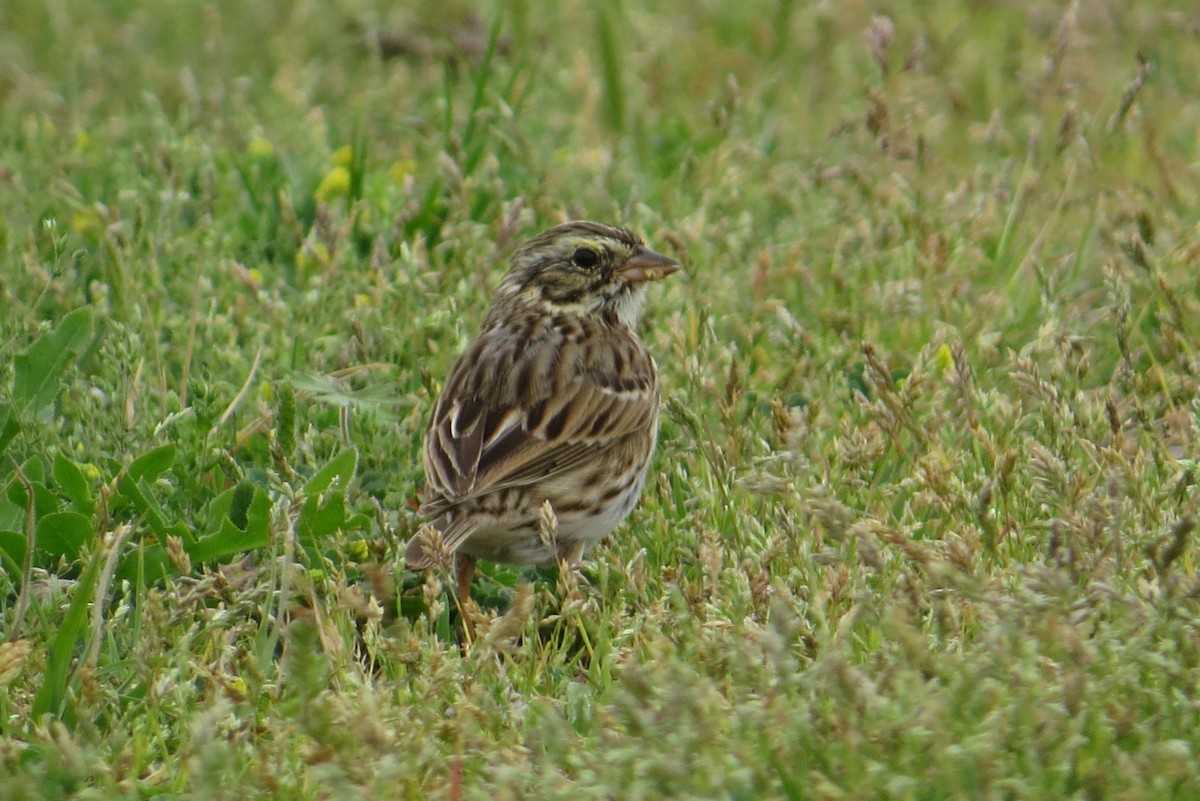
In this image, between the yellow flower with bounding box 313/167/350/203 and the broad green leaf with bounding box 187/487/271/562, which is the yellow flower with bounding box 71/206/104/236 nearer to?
the yellow flower with bounding box 313/167/350/203

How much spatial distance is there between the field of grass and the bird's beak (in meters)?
0.16

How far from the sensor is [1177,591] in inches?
136

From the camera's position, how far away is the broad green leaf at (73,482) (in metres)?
4.86

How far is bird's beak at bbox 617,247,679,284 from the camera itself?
243 inches

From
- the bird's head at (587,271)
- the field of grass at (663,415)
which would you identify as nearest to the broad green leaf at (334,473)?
the field of grass at (663,415)

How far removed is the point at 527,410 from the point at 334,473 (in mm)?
764

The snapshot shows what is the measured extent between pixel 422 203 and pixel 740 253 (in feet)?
4.18

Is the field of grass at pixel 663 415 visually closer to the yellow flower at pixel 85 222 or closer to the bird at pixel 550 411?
the yellow flower at pixel 85 222

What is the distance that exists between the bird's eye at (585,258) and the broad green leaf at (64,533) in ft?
6.48

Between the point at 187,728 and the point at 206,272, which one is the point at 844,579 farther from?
the point at 206,272

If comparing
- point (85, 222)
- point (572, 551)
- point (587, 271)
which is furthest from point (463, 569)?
point (85, 222)

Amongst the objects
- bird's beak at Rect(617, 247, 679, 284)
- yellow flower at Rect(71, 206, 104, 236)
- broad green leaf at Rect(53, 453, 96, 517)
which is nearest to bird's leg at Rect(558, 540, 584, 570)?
bird's beak at Rect(617, 247, 679, 284)

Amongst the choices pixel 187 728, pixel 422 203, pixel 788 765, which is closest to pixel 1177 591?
pixel 788 765

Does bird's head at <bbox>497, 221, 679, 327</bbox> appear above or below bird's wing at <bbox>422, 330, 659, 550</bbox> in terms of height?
above
